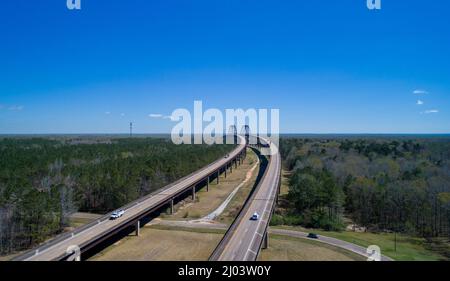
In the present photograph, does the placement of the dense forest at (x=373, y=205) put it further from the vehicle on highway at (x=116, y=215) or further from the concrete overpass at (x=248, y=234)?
the vehicle on highway at (x=116, y=215)

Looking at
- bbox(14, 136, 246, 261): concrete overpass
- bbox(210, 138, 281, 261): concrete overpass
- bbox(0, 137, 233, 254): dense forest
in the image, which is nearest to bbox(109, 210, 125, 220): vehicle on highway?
bbox(14, 136, 246, 261): concrete overpass

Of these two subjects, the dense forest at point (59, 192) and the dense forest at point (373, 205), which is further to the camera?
the dense forest at point (373, 205)

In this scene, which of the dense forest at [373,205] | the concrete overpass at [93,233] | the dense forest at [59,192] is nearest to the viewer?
the concrete overpass at [93,233]

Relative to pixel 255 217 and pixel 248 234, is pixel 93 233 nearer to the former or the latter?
pixel 248 234

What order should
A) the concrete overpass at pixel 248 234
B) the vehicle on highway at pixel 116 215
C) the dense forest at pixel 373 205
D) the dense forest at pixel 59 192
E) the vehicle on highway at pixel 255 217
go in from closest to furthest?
1. the concrete overpass at pixel 248 234
2. the vehicle on highway at pixel 255 217
3. the dense forest at pixel 59 192
4. the vehicle on highway at pixel 116 215
5. the dense forest at pixel 373 205

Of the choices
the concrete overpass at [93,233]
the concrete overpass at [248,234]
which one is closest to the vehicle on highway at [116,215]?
the concrete overpass at [93,233]

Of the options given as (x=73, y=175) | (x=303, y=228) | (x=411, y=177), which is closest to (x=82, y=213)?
(x=73, y=175)

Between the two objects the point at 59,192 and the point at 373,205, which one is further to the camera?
the point at 373,205

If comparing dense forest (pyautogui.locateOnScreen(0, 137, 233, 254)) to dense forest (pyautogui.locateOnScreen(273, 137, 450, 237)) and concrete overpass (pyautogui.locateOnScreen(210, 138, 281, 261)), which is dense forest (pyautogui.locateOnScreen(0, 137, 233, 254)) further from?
dense forest (pyautogui.locateOnScreen(273, 137, 450, 237))

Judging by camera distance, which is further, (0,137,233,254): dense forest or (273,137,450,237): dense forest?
(273,137,450,237): dense forest

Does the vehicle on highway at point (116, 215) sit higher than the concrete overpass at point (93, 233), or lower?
higher

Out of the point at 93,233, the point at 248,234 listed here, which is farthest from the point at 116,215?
the point at 248,234

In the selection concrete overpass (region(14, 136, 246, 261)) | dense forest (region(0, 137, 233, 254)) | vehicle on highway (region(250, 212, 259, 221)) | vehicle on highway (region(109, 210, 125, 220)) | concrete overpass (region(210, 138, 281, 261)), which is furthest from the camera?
vehicle on highway (region(109, 210, 125, 220))
